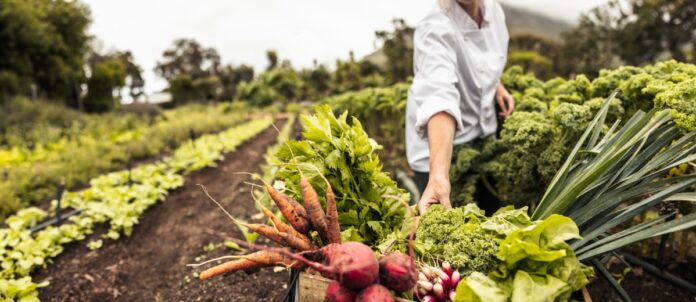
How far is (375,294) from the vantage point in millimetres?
1085

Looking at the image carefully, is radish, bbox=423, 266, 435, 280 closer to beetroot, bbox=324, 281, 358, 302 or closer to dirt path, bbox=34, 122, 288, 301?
beetroot, bbox=324, 281, 358, 302

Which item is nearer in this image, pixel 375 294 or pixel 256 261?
pixel 375 294

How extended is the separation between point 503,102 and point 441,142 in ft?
3.98

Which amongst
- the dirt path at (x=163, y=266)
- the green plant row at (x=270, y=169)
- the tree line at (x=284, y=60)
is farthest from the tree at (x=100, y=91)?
the dirt path at (x=163, y=266)

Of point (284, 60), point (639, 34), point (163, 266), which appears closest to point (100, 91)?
point (284, 60)

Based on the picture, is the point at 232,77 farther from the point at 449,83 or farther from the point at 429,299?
the point at 429,299

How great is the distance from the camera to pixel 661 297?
247cm

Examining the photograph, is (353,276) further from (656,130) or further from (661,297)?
(661,297)

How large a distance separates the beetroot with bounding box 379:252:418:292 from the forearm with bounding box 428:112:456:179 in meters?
0.67

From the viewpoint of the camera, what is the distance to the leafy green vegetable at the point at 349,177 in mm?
1684

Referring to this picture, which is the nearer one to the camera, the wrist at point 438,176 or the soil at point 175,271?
the wrist at point 438,176

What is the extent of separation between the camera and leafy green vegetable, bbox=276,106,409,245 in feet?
5.52

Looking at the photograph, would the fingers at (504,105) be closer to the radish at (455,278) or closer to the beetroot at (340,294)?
the radish at (455,278)

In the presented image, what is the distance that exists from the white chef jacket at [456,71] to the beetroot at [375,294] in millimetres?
993
